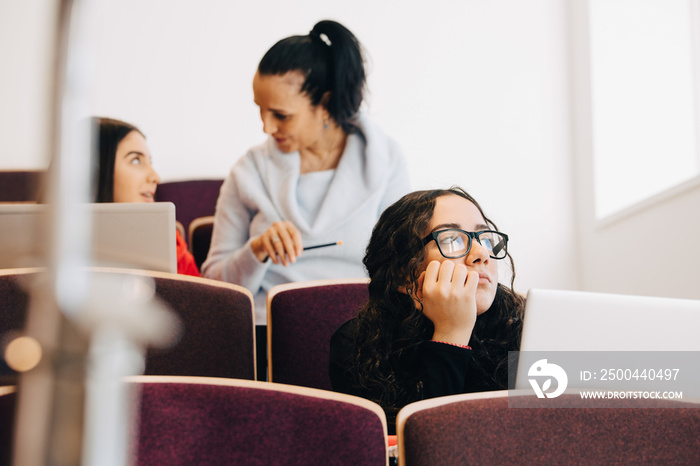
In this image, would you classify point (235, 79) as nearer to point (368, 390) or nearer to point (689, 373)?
point (368, 390)

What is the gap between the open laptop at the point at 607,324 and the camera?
2.15 ft

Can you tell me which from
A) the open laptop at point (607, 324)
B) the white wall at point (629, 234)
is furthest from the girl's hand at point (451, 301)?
the white wall at point (629, 234)

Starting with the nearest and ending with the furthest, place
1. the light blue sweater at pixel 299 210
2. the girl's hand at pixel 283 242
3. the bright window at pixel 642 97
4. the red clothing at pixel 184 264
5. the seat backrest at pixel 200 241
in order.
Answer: the girl's hand at pixel 283 242 < the light blue sweater at pixel 299 210 < the red clothing at pixel 184 264 < the seat backrest at pixel 200 241 < the bright window at pixel 642 97

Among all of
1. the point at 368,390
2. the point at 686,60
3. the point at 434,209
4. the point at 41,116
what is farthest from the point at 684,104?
the point at 41,116

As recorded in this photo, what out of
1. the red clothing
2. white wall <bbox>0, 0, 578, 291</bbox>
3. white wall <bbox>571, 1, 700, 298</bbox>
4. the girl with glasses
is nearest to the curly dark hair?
the girl with glasses

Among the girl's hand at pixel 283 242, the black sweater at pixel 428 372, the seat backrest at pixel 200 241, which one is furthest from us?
the seat backrest at pixel 200 241

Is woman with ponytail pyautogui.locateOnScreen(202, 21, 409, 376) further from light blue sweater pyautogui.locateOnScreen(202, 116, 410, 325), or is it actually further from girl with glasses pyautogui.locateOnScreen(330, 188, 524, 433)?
girl with glasses pyautogui.locateOnScreen(330, 188, 524, 433)

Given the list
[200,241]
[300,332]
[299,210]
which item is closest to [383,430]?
[300,332]

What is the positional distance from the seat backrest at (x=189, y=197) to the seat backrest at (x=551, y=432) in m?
2.11

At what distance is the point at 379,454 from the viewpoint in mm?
619

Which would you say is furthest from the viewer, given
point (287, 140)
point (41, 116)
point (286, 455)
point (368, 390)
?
point (287, 140)

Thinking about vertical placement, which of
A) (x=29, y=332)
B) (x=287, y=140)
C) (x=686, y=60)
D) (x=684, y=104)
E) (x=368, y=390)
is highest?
(x=686, y=60)

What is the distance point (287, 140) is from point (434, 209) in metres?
0.79

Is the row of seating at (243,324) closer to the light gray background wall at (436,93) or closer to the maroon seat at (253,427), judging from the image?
the maroon seat at (253,427)
